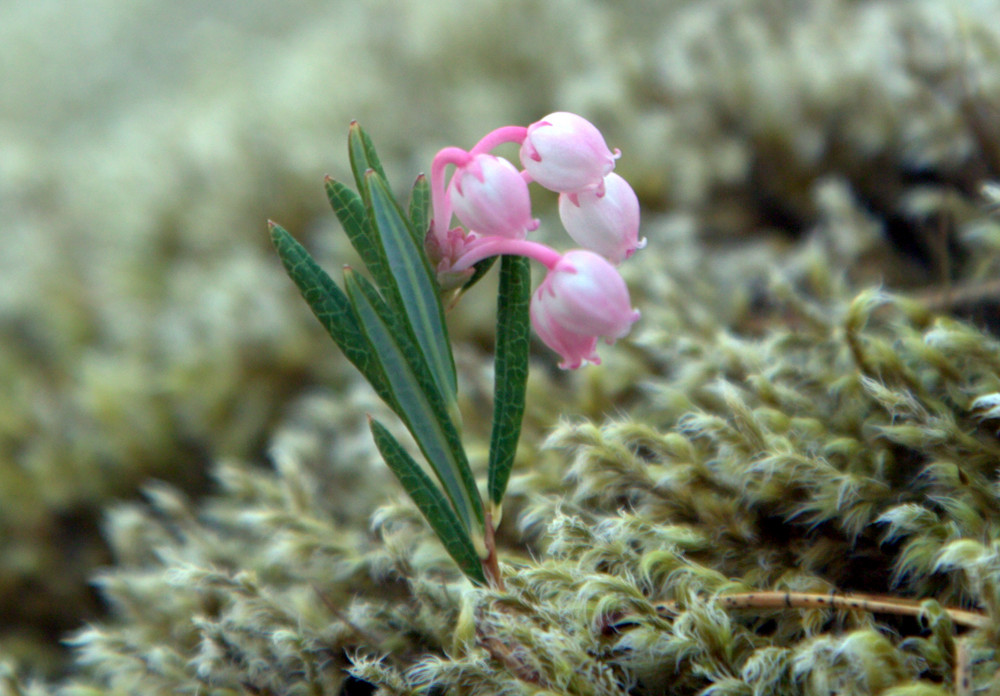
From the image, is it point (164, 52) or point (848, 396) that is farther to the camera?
point (164, 52)

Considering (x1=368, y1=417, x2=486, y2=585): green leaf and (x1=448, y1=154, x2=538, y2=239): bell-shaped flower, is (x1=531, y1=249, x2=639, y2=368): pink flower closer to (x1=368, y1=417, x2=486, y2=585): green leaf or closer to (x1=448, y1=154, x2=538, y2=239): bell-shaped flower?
(x1=448, y1=154, x2=538, y2=239): bell-shaped flower

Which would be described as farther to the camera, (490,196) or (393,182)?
(393,182)

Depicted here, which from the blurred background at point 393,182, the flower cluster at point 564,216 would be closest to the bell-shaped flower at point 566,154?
the flower cluster at point 564,216

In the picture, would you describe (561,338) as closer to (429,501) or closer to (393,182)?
(429,501)

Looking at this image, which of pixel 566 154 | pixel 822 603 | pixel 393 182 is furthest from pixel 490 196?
pixel 393 182

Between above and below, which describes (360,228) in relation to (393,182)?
below

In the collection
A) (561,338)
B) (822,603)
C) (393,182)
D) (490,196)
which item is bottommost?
(822,603)

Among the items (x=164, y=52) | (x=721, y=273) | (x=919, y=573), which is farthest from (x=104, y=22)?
(x=919, y=573)

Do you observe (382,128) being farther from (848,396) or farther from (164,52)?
(164,52)
